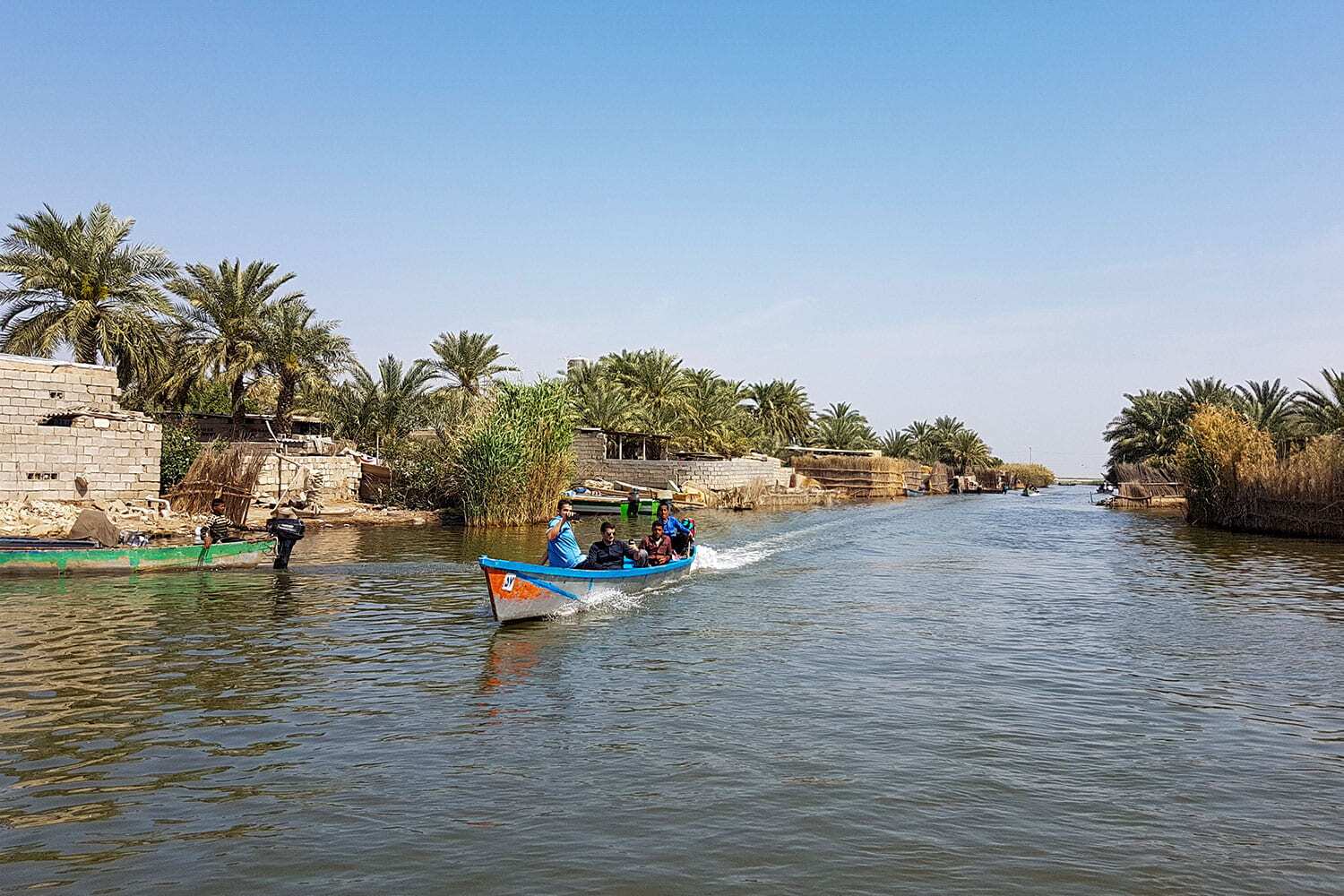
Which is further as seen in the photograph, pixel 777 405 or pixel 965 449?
pixel 965 449

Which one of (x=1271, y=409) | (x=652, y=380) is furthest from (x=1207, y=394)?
(x=652, y=380)

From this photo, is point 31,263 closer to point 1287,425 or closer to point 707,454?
point 707,454

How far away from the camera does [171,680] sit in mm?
12117

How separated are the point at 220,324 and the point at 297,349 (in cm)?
353

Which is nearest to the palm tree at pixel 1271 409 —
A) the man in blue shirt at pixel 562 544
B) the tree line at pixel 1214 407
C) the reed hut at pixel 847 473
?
the tree line at pixel 1214 407

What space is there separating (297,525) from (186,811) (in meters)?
16.4

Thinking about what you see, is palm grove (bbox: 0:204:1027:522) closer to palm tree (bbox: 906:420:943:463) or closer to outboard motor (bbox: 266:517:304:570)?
outboard motor (bbox: 266:517:304:570)

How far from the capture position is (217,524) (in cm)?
2553

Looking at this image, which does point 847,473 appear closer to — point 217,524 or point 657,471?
point 657,471

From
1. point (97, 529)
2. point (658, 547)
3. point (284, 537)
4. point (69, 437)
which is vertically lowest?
point (658, 547)

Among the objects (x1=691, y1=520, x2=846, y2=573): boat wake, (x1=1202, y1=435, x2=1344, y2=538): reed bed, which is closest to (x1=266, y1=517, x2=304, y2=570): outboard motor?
(x1=691, y1=520, x2=846, y2=573): boat wake

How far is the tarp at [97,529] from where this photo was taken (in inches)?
830

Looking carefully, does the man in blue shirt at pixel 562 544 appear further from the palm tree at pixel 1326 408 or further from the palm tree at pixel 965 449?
the palm tree at pixel 965 449

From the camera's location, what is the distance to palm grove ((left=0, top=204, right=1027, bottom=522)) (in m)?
→ 35.4
